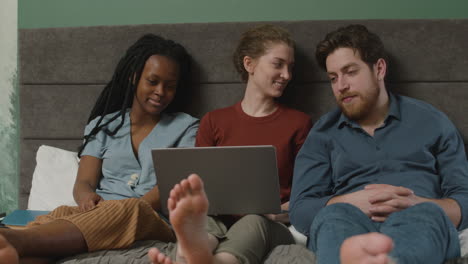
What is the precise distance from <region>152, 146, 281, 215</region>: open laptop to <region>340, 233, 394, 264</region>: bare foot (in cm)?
47

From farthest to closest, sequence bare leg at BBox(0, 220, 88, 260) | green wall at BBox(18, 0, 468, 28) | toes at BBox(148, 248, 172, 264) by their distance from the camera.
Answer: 1. green wall at BBox(18, 0, 468, 28)
2. bare leg at BBox(0, 220, 88, 260)
3. toes at BBox(148, 248, 172, 264)

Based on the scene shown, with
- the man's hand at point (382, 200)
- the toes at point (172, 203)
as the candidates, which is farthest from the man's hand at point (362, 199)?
the toes at point (172, 203)

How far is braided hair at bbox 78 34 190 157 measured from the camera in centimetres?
Result: 180

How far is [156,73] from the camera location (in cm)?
175

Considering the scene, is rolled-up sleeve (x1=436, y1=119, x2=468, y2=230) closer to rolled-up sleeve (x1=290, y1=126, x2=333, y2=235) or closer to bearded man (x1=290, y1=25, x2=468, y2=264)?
bearded man (x1=290, y1=25, x2=468, y2=264)

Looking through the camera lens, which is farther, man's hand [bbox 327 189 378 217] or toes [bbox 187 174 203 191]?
man's hand [bbox 327 189 378 217]

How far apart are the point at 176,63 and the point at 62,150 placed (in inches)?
24.8

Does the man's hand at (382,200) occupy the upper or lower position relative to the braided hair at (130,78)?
lower

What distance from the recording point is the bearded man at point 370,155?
1.25 meters

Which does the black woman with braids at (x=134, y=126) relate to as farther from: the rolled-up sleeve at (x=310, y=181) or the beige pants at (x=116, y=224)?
the rolled-up sleeve at (x=310, y=181)

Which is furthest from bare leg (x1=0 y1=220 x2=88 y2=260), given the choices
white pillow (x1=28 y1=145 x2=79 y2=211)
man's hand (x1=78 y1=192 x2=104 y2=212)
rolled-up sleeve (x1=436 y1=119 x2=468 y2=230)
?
rolled-up sleeve (x1=436 y1=119 x2=468 y2=230)

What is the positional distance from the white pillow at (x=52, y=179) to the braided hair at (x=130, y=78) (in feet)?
0.30

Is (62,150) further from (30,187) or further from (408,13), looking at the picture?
(408,13)

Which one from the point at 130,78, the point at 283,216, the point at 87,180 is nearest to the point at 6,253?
the point at 87,180
